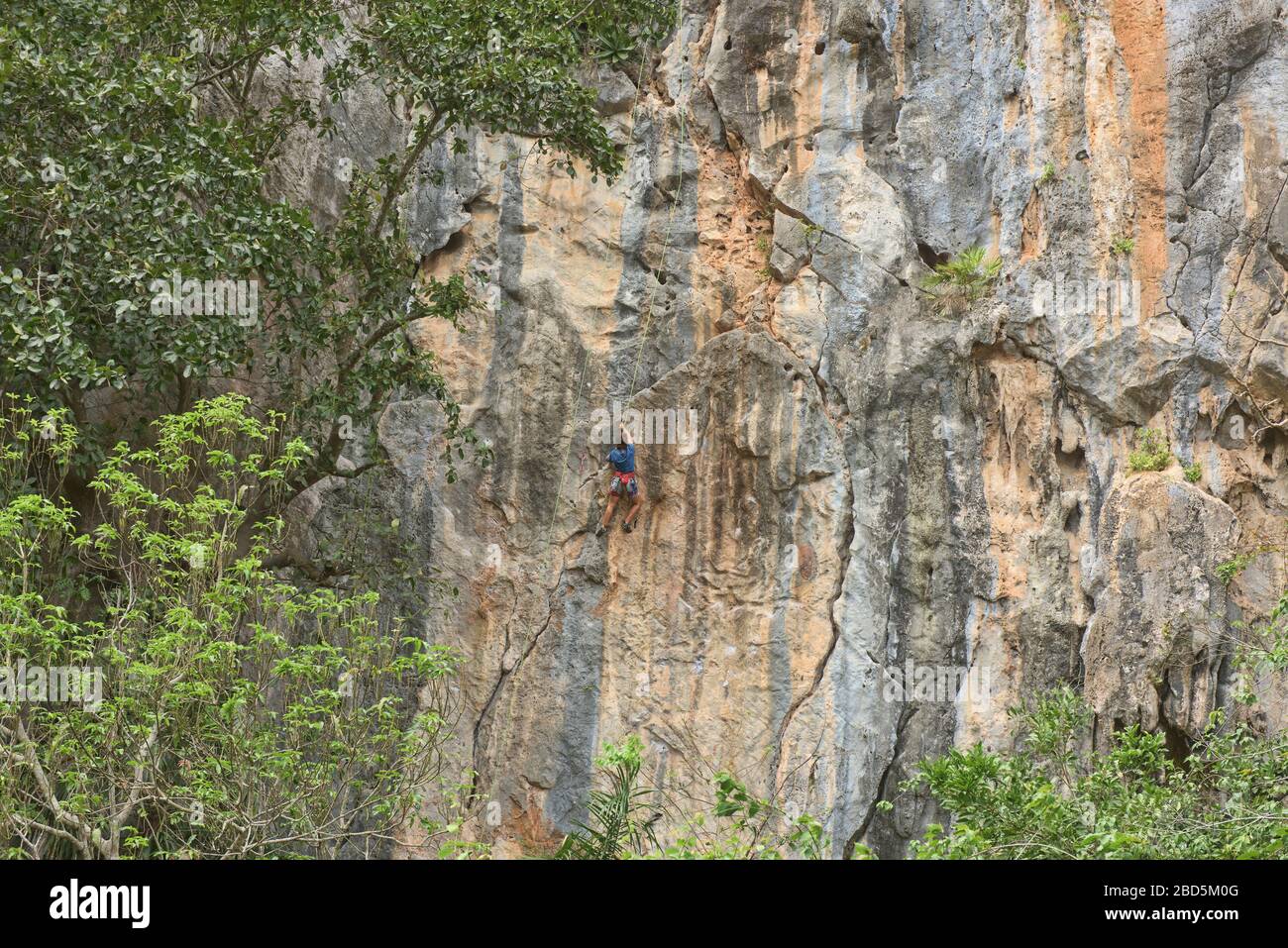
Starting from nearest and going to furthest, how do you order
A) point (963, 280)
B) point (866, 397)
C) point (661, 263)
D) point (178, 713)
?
point (178, 713) → point (866, 397) → point (963, 280) → point (661, 263)

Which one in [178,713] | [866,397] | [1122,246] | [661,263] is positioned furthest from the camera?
[661,263]

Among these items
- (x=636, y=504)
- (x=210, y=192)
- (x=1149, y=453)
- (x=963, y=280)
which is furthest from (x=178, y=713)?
(x=1149, y=453)

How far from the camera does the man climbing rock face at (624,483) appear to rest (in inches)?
619

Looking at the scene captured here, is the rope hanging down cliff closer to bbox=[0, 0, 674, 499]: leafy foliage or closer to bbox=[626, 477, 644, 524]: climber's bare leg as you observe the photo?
bbox=[626, 477, 644, 524]: climber's bare leg

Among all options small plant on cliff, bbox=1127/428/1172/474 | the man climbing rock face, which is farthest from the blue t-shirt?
small plant on cliff, bbox=1127/428/1172/474

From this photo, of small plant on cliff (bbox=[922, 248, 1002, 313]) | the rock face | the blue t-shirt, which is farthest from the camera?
small plant on cliff (bbox=[922, 248, 1002, 313])

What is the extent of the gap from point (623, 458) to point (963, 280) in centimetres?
455

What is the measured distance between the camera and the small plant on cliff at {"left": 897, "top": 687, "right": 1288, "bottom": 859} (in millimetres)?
8641

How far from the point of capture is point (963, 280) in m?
16.0

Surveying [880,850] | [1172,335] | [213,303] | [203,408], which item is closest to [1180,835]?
[880,850]

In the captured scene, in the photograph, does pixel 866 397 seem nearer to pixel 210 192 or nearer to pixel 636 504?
pixel 636 504

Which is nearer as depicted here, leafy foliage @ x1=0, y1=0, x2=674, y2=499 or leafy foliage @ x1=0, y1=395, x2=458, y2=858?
leafy foliage @ x1=0, y1=395, x2=458, y2=858

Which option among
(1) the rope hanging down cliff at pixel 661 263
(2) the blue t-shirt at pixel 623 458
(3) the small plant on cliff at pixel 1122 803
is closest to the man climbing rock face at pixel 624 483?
(2) the blue t-shirt at pixel 623 458

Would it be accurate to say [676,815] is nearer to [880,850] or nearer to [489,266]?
[880,850]
